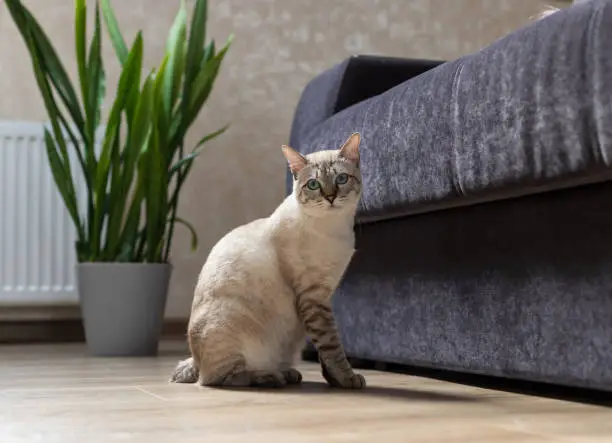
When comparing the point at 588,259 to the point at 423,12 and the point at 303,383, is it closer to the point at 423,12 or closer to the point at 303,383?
the point at 303,383

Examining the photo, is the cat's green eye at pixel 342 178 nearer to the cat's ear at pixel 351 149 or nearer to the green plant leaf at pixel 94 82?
the cat's ear at pixel 351 149

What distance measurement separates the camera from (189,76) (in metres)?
2.54

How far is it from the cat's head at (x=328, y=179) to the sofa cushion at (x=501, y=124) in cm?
10

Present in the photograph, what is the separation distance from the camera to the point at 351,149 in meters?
1.55

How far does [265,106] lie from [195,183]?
0.35 metres

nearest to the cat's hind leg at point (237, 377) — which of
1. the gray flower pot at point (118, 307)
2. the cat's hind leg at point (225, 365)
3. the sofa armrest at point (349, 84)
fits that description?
the cat's hind leg at point (225, 365)

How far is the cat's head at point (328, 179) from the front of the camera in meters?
1.51

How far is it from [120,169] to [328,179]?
1102 mm

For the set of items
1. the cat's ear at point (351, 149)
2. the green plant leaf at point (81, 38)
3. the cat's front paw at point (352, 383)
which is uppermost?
the green plant leaf at point (81, 38)

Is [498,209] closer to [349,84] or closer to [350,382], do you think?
[350,382]

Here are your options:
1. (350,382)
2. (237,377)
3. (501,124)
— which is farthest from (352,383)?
(501,124)

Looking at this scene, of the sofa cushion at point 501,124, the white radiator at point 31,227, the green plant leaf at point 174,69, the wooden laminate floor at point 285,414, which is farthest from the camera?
the white radiator at point 31,227

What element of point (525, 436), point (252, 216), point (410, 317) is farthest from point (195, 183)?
point (525, 436)

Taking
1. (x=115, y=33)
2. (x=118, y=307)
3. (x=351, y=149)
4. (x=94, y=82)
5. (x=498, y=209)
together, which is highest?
(x=115, y=33)
